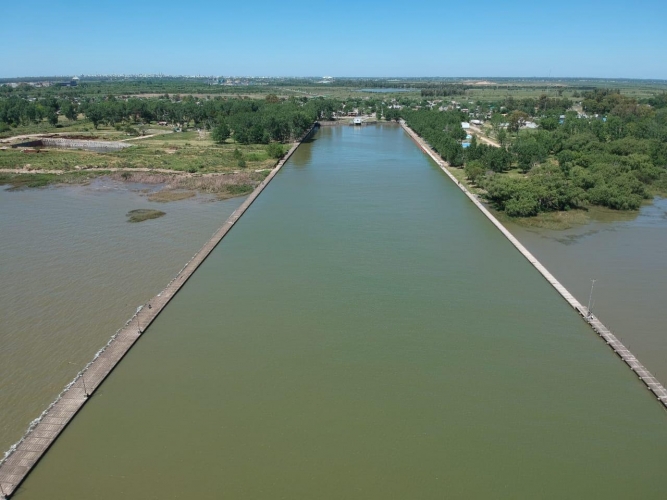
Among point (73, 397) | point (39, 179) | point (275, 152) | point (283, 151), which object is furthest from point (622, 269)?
point (39, 179)

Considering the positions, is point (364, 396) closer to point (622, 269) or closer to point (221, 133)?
point (622, 269)

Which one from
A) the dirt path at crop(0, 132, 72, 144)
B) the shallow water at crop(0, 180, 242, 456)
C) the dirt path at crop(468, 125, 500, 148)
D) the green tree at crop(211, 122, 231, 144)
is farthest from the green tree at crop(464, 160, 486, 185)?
the dirt path at crop(0, 132, 72, 144)

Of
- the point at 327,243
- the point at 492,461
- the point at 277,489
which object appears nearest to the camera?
the point at 277,489

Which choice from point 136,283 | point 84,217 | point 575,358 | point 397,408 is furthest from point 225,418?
point 84,217

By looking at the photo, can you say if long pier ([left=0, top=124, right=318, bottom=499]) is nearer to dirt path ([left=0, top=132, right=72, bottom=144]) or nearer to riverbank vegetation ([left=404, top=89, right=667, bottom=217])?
riverbank vegetation ([left=404, top=89, right=667, bottom=217])

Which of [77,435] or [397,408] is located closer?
[77,435]

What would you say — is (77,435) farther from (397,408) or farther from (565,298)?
(565,298)
